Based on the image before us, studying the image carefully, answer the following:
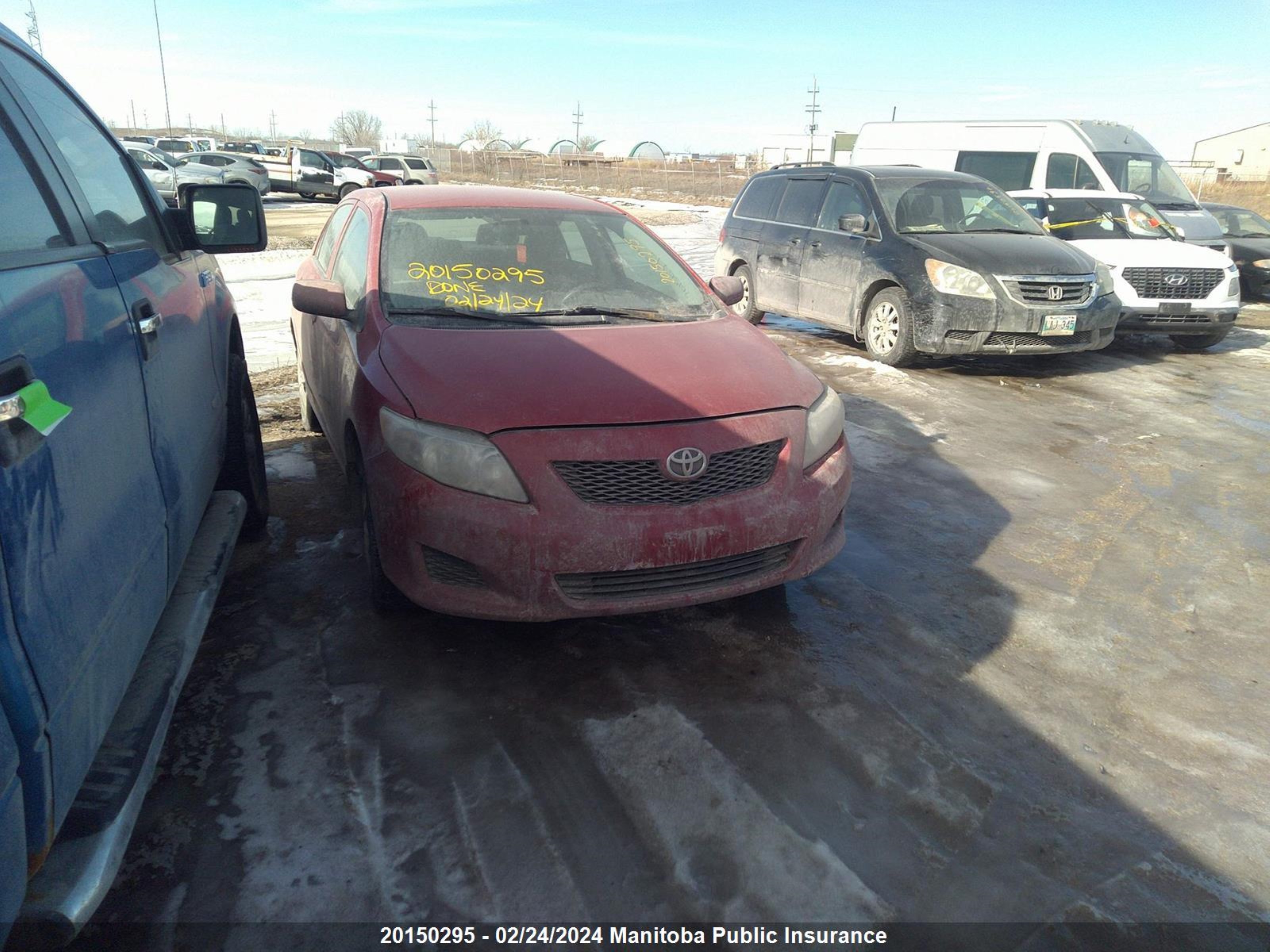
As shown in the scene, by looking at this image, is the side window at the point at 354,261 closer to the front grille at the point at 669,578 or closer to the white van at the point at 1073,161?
the front grille at the point at 669,578

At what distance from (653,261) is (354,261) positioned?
1.48 meters

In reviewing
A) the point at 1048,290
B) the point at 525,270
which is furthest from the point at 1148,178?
the point at 525,270

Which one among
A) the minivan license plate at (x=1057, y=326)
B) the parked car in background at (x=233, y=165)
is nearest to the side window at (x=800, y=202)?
the minivan license plate at (x=1057, y=326)

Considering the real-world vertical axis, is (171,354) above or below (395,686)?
above

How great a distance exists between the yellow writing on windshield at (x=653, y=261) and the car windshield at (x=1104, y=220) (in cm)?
695

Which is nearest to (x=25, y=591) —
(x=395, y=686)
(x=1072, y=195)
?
(x=395, y=686)

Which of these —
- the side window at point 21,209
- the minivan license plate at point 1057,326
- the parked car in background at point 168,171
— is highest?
the parked car in background at point 168,171

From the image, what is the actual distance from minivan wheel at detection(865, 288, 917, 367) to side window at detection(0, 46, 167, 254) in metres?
6.17

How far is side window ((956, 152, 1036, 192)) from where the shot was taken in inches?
463

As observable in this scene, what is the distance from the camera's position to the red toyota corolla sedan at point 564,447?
2.80 meters

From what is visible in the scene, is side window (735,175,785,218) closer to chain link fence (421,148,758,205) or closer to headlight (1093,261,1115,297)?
headlight (1093,261,1115,297)

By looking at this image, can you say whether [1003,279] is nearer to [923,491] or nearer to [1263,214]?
[923,491]

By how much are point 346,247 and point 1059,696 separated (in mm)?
3892

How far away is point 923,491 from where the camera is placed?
4.94m
